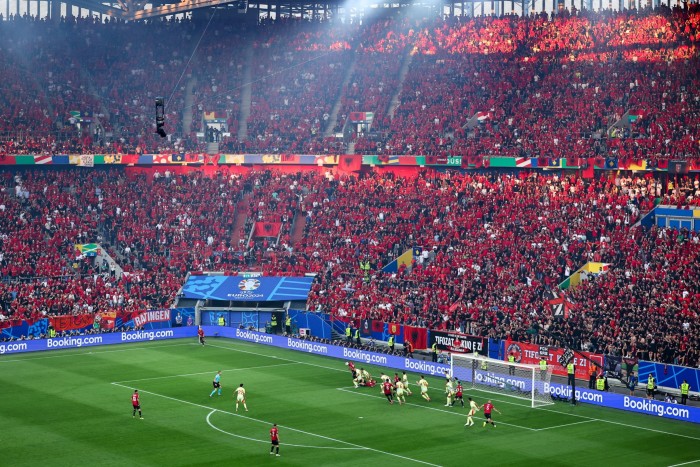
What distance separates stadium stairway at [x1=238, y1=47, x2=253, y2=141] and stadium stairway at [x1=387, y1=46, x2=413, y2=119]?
11.6 metres

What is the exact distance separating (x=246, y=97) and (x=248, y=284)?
2136 centimetres

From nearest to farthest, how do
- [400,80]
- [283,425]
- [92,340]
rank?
1. [283,425]
2. [92,340]
3. [400,80]

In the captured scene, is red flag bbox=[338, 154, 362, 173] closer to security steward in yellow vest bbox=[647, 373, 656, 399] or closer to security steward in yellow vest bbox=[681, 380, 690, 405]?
security steward in yellow vest bbox=[647, 373, 656, 399]

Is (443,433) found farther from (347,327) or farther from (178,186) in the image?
(178,186)

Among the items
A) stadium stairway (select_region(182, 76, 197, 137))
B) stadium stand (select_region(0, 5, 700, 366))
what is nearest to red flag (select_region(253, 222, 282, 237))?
stadium stand (select_region(0, 5, 700, 366))

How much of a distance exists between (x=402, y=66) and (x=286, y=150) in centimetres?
1271

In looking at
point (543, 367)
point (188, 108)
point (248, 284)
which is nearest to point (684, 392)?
point (543, 367)

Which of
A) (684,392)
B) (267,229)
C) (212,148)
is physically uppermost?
(212,148)

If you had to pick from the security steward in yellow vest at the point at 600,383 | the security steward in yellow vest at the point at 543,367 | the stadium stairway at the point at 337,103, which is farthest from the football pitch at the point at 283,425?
the stadium stairway at the point at 337,103

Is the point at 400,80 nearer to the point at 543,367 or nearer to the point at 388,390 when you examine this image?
the point at 543,367

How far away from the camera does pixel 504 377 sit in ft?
164

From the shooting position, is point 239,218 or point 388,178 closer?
point 388,178

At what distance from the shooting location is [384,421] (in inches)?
1738

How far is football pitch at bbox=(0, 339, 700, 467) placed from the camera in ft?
125
